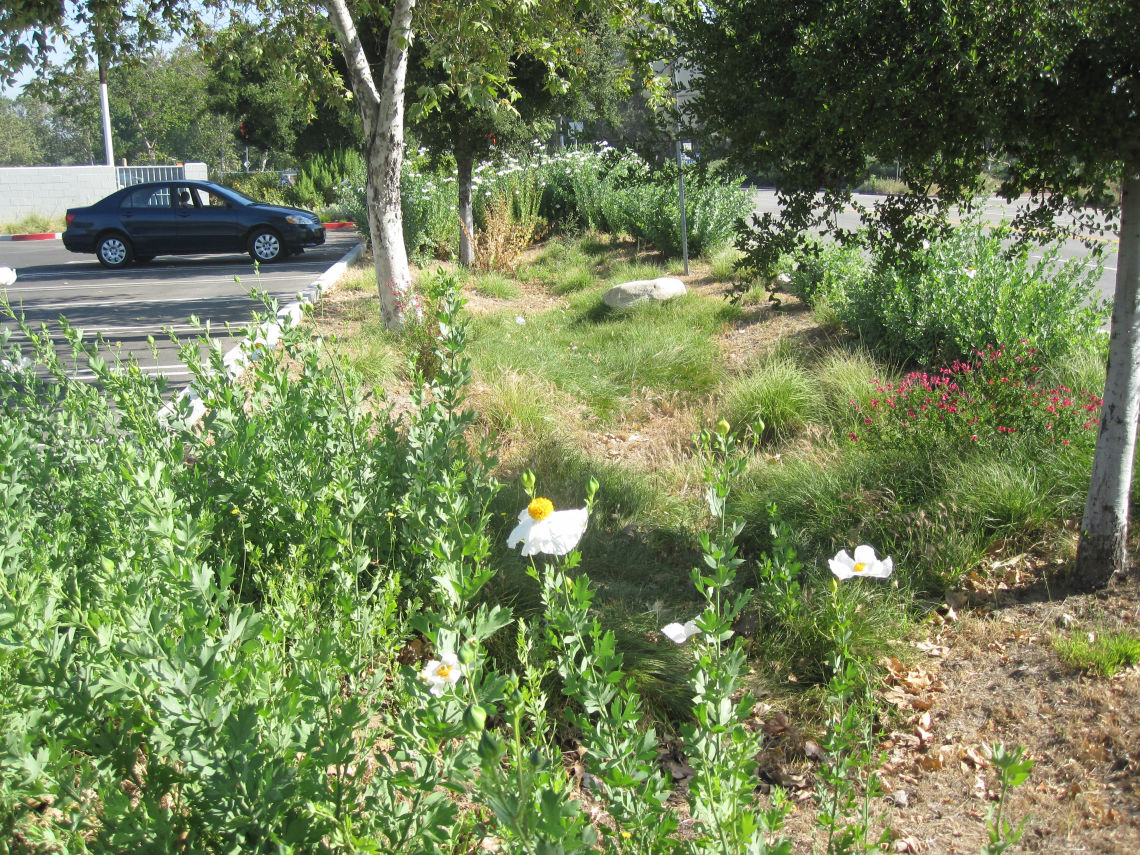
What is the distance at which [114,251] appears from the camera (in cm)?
1577

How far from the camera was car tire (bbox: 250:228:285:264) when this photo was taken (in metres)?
15.9

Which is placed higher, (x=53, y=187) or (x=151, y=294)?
(x=53, y=187)

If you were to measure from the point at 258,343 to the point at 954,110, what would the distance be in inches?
121

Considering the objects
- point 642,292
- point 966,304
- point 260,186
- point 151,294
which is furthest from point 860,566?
point 260,186

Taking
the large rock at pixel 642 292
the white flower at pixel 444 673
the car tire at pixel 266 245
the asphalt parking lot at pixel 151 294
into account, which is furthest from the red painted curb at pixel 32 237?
the white flower at pixel 444 673

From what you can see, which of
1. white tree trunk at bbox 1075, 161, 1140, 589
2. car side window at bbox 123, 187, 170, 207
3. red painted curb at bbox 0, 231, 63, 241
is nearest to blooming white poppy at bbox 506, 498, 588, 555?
white tree trunk at bbox 1075, 161, 1140, 589

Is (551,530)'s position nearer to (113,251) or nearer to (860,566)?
(860,566)

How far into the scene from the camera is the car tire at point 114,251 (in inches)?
615

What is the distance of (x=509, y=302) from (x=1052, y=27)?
9.01 m

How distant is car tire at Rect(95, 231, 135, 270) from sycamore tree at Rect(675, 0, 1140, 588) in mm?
14662

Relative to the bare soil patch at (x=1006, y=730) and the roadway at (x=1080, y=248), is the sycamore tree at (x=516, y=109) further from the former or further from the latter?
the bare soil patch at (x=1006, y=730)

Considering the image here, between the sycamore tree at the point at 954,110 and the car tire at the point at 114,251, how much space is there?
14662 mm

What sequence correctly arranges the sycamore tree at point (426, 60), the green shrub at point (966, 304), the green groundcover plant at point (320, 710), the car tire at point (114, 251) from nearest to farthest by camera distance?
the green groundcover plant at point (320, 710) → the green shrub at point (966, 304) → the sycamore tree at point (426, 60) → the car tire at point (114, 251)

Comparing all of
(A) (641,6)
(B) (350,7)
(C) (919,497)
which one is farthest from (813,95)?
(B) (350,7)
